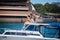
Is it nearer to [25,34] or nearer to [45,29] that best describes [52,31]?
[45,29]

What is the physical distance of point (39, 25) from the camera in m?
2.58

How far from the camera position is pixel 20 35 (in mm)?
2559

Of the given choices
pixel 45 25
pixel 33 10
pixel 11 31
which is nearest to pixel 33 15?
pixel 33 10

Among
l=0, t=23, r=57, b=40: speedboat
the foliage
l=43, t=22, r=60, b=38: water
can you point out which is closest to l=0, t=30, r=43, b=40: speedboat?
l=0, t=23, r=57, b=40: speedboat

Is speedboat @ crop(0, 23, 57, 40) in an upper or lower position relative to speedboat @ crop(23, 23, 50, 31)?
lower

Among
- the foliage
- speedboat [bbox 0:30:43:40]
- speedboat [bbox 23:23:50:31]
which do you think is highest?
the foliage

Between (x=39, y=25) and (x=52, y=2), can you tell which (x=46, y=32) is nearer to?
(x=39, y=25)

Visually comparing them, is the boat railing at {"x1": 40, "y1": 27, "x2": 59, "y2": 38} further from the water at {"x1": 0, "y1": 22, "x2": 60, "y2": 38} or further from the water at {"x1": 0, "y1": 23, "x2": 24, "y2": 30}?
the water at {"x1": 0, "y1": 23, "x2": 24, "y2": 30}

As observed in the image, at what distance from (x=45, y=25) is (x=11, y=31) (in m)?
0.50

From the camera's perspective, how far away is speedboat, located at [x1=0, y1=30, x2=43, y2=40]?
2521 millimetres

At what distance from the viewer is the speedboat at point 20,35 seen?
2521 millimetres

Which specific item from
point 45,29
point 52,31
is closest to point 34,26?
point 45,29

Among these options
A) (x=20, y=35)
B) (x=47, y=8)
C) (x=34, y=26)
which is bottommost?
(x=20, y=35)

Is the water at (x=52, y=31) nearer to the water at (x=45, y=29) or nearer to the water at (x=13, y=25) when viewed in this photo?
the water at (x=45, y=29)
